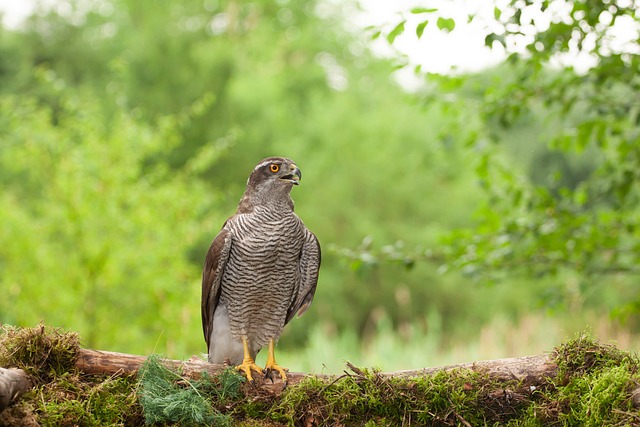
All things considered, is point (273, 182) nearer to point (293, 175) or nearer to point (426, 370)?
point (293, 175)

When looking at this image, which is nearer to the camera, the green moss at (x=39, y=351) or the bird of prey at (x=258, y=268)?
the green moss at (x=39, y=351)

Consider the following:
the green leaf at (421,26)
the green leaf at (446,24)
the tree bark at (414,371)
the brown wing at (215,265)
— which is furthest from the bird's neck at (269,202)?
the green leaf at (446,24)

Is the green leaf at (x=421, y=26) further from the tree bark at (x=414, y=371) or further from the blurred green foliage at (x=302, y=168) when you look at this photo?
the tree bark at (x=414, y=371)

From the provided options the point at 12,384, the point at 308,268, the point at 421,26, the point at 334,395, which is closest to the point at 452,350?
the point at 308,268

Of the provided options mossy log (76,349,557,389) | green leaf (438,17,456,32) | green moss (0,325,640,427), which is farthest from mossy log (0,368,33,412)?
green leaf (438,17,456,32)

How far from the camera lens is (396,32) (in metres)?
4.86

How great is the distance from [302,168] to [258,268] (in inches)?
707

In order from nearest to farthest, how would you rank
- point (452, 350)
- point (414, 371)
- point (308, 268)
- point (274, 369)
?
point (414, 371)
point (274, 369)
point (308, 268)
point (452, 350)

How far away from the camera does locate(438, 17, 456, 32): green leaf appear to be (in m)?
4.66

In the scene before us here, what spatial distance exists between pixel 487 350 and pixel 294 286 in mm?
6669

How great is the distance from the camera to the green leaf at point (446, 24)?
15.3 feet

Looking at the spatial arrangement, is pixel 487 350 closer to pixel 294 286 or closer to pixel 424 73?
pixel 424 73

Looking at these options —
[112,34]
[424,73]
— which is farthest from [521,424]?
[112,34]

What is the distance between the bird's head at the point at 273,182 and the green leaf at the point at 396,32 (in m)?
1.01
